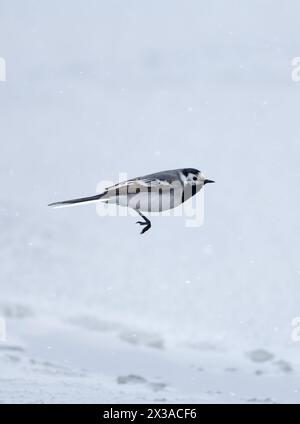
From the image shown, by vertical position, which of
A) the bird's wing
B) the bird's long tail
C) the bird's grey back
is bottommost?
the bird's long tail

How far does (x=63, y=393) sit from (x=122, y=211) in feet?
6.59

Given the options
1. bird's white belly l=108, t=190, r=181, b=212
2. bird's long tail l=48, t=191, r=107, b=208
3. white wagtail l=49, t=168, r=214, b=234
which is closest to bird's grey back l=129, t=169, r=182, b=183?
white wagtail l=49, t=168, r=214, b=234

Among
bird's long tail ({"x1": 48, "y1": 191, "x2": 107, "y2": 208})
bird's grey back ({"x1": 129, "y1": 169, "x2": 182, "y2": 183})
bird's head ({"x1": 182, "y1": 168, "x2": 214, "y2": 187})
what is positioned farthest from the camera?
bird's head ({"x1": 182, "y1": 168, "x2": 214, "y2": 187})

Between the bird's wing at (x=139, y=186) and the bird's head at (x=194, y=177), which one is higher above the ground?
the bird's head at (x=194, y=177)

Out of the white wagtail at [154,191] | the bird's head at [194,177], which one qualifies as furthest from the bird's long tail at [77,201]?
the bird's head at [194,177]

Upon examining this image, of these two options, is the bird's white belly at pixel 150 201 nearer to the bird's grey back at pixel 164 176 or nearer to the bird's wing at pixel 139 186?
the bird's wing at pixel 139 186

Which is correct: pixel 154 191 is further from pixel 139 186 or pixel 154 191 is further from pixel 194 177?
pixel 194 177

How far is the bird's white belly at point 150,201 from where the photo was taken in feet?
22.9

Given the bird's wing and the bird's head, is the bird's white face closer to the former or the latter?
the bird's head

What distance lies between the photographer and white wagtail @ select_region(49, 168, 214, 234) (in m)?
6.92

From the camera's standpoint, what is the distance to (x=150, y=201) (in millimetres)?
7055
